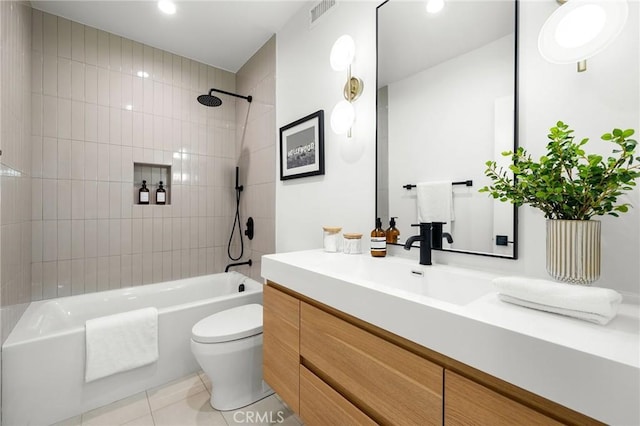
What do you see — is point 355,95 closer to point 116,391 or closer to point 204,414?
point 204,414

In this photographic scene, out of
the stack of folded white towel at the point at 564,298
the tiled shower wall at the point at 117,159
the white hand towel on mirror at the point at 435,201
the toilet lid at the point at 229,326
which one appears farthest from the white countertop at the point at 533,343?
the tiled shower wall at the point at 117,159

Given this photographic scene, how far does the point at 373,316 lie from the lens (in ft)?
2.63

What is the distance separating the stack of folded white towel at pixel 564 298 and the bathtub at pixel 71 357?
1908mm

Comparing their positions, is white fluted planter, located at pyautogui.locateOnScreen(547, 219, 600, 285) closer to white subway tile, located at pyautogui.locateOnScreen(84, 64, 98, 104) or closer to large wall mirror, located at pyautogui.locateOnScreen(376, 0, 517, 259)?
large wall mirror, located at pyautogui.locateOnScreen(376, 0, 517, 259)

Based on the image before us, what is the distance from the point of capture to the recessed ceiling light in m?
1.94

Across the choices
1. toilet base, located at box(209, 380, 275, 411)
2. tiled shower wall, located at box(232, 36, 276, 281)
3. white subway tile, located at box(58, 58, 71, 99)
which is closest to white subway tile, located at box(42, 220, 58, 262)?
white subway tile, located at box(58, 58, 71, 99)

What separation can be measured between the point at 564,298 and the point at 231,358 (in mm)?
1544

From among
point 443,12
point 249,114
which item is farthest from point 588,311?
point 249,114

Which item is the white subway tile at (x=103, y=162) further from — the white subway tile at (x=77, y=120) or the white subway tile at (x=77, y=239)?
the white subway tile at (x=77, y=239)

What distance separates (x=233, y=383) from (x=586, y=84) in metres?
2.05

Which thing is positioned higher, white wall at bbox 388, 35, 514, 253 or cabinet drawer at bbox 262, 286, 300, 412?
white wall at bbox 388, 35, 514, 253

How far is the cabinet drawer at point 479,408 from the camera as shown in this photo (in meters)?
0.53

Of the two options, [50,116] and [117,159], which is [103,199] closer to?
[117,159]

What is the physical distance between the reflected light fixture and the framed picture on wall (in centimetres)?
77
